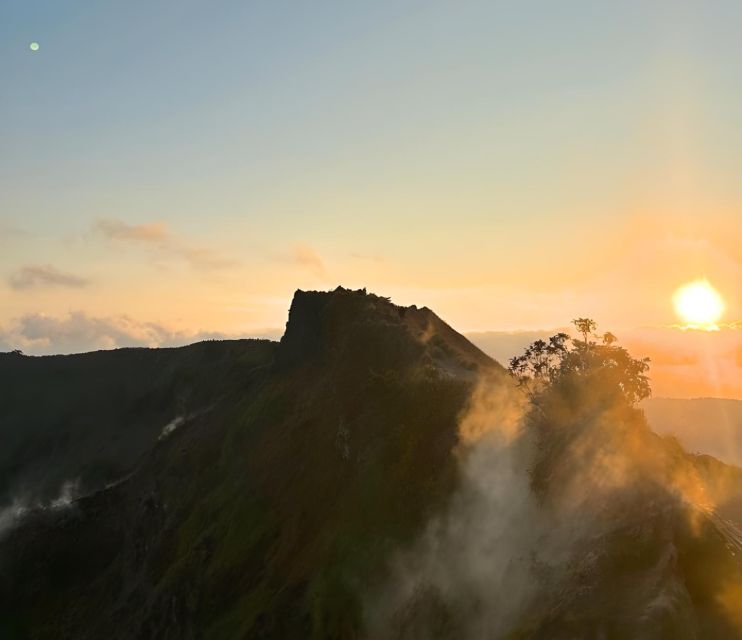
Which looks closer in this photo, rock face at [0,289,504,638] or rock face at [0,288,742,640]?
rock face at [0,288,742,640]

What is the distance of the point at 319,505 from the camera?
176 feet

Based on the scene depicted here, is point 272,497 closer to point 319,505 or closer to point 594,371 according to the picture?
point 319,505

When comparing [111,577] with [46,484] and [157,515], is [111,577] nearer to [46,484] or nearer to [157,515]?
[157,515]

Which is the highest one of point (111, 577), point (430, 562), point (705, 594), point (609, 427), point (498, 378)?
point (498, 378)

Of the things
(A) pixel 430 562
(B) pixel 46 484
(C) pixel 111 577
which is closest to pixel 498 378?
(A) pixel 430 562

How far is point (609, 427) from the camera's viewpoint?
32469 mm

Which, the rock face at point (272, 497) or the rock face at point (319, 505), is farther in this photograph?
the rock face at point (272, 497)

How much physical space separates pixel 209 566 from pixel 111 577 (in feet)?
111

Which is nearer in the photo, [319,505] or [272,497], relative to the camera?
[319,505]

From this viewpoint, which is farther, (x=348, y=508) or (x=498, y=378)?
(x=498, y=378)

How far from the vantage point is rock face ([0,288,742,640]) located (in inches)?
960

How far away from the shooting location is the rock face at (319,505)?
80.0 feet

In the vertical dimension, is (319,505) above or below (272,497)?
above

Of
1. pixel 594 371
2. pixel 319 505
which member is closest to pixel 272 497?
pixel 319 505
